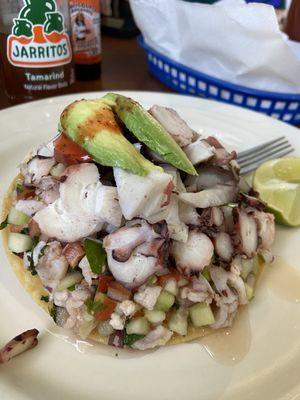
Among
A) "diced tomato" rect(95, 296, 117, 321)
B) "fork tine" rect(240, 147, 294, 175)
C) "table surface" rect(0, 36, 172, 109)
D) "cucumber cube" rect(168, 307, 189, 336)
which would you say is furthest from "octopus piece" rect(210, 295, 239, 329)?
"table surface" rect(0, 36, 172, 109)

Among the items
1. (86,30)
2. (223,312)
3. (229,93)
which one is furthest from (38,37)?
(223,312)

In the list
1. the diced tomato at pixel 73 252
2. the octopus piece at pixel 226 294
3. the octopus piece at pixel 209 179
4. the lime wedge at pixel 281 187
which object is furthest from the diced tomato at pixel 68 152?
the lime wedge at pixel 281 187

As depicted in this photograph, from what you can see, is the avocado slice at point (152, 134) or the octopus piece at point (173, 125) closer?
the avocado slice at point (152, 134)

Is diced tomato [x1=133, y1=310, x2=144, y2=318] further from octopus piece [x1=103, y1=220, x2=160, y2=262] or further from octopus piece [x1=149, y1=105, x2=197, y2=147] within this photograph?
octopus piece [x1=149, y1=105, x2=197, y2=147]

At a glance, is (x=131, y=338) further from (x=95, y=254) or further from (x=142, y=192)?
(x=142, y=192)

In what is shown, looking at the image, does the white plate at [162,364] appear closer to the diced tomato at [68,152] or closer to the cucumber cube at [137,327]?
the cucumber cube at [137,327]

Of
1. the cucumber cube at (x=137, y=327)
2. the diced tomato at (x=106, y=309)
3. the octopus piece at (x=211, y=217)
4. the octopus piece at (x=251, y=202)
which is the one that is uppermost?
the octopus piece at (x=211, y=217)

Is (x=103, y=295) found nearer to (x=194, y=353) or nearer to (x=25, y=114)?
(x=194, y=353)
